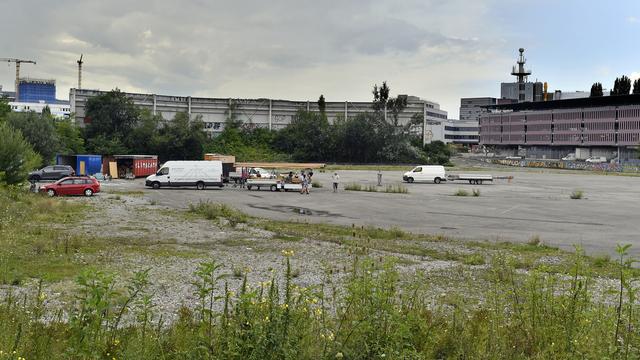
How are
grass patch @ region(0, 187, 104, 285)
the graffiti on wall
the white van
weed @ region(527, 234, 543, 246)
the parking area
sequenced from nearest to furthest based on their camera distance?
grass patch @ region(0, 187, 104, 285)
weed @ region(527, 234, 543, 246)
the parking area
the white van
the graffiti on wall

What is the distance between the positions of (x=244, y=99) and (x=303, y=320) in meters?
121

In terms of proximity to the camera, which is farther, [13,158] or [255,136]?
[255,136]

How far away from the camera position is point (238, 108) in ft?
405

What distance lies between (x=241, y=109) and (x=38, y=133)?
62200mm

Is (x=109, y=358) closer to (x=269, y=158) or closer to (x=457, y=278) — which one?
(x=457, y=278)

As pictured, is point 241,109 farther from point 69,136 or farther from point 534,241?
point 534,241

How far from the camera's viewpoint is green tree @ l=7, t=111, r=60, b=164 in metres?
63.8

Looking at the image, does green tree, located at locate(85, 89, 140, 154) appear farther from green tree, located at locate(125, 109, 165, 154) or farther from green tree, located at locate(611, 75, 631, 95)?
green tree, located at locate(611, 75, 631, 95)

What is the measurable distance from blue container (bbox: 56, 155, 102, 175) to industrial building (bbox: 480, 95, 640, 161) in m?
120

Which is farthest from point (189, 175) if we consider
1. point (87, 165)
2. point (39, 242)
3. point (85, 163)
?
point (39, 242)

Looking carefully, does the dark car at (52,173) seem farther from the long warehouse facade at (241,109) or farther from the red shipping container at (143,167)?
the long warehouse facade at (241,109)

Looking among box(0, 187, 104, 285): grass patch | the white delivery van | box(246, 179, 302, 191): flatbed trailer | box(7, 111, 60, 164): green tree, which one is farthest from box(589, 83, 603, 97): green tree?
box(0, 187, 104, 285): grass patch

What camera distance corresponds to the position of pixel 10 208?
2811 centimetres

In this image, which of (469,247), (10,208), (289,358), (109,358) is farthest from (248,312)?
(10,208)
